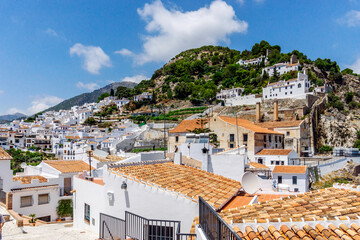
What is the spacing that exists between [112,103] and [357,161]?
96.6 meters

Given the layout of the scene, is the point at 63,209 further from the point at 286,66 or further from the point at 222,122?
the point at 286,66

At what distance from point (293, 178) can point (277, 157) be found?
18.4 feet

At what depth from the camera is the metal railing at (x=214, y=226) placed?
3.02 metres

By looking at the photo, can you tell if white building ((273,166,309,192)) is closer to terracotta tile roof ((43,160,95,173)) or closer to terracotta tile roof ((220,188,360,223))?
terracotta tile roof ((43,160,95,173))

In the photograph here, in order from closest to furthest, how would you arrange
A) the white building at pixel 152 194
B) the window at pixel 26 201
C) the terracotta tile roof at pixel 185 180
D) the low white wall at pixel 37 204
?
1. the white building at pixel 152 194
2. the terracotta tile roof at pixel 185 180
3. the low white wall at pixel 37 204
4. the window at pixel 26 201

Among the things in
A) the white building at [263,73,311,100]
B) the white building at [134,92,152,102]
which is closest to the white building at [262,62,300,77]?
the white building at [263,73,311,100]

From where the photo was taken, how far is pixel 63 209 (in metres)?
20.7

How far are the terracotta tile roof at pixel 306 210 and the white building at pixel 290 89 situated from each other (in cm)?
5662

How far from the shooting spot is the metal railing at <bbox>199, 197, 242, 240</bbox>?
3024mm

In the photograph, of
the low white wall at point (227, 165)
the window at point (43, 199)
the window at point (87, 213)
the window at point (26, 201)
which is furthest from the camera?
the window at point (43, 199)

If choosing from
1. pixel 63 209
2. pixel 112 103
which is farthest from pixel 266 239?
pixel 112 103

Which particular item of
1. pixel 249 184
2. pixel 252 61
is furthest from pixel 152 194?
pixel 252 61

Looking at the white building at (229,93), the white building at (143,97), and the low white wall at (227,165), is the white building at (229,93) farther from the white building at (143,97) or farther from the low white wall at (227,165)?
the low white wall at (227,165)

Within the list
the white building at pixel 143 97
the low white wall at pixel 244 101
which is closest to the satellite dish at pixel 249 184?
the low white wall at pixel 244 101
